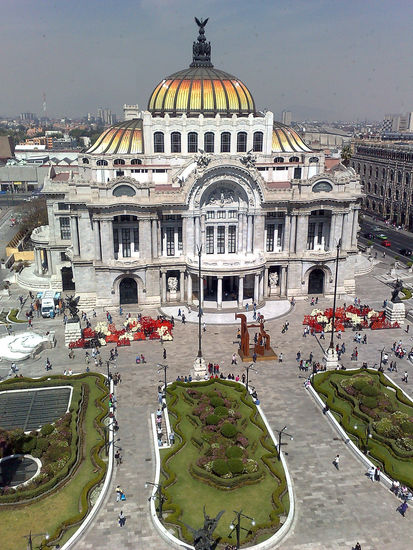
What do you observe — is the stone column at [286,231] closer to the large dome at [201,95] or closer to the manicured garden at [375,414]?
the large dome at [201,95]

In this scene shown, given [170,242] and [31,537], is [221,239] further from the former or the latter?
[31,537]

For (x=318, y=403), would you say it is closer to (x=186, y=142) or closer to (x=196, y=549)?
(x=196, y=549)

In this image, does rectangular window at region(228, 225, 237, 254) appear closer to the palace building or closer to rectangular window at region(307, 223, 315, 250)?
the palace building

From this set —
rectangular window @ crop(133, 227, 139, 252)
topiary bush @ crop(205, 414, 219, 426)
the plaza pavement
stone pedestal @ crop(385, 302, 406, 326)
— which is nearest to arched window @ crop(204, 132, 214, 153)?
rectangular window @ crop(133, 227, 139, 252)

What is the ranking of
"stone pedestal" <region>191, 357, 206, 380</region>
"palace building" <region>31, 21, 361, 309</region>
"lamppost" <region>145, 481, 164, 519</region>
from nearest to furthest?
"lamppost" <region>145, 481, 164, 519</region> → "stone pedestal" <region>191, 357, 206, 380</region> → "palace building" <region>31, 21, 361, 309</region>

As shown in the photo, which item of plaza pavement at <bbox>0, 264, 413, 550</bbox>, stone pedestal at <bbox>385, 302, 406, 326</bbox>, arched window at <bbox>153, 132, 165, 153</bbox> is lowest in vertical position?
plaza pavement at <bbox>0, 264, 413, 550</bbox>
